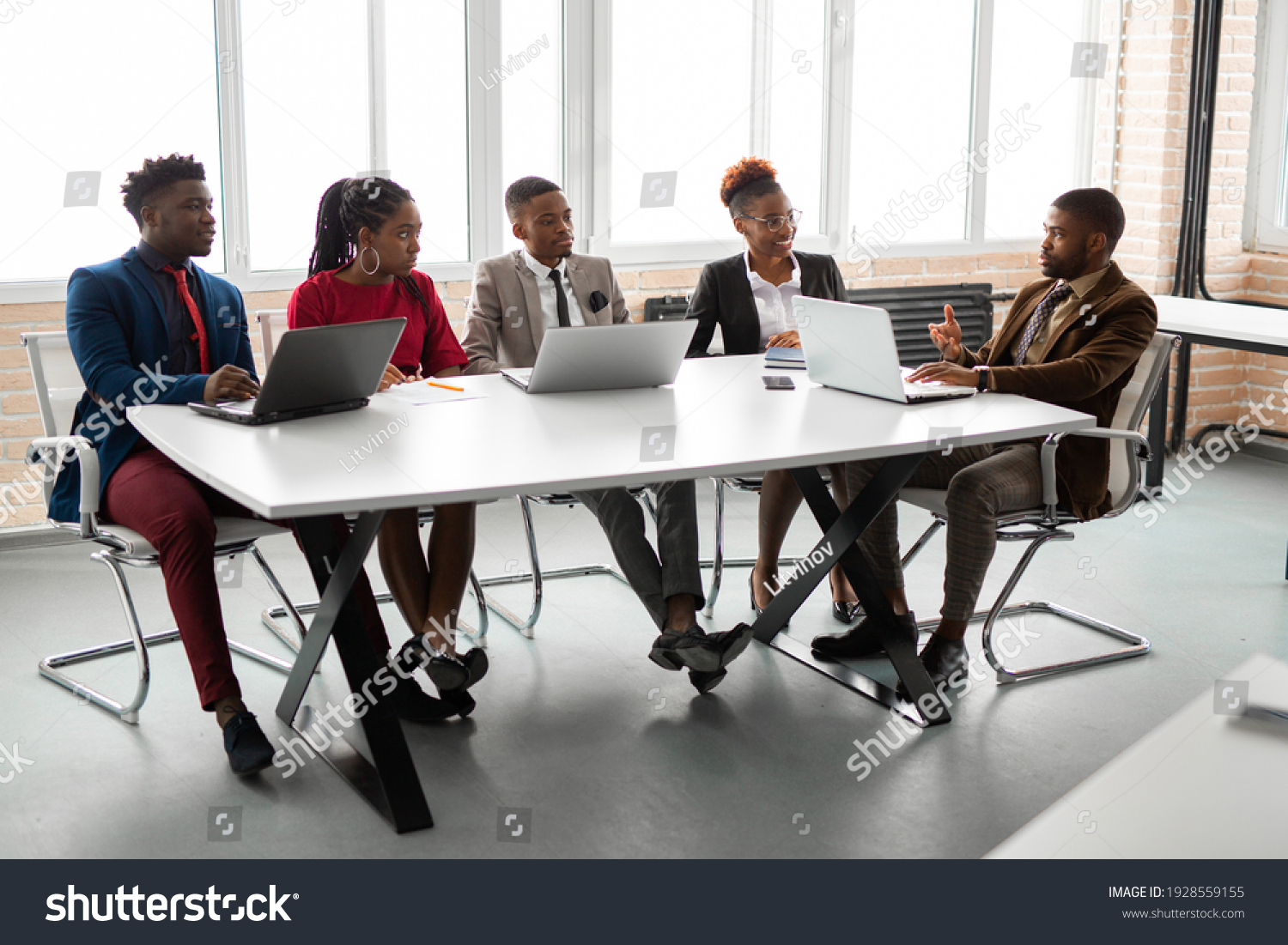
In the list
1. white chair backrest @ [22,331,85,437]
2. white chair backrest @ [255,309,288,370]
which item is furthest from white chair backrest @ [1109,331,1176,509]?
white chair backrest @ [22,331,85,437]

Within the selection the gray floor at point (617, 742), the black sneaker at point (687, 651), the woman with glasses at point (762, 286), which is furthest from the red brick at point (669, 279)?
the black sneaker at point (687, 651)

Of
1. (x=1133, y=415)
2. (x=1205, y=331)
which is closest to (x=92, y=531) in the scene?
(x=1133, y=415)

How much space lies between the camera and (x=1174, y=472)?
513 centimetres

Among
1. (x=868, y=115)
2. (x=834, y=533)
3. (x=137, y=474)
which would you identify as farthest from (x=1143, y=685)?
(x=868, y=115)

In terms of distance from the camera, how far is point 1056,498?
300cm

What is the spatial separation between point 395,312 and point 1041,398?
60.6 inches

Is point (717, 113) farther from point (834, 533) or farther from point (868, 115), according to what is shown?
point (834, 533)

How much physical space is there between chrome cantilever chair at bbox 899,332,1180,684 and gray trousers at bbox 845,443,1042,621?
0.11 ft

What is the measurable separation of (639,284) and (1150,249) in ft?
7.00

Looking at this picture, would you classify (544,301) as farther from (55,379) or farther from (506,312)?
(55,379)

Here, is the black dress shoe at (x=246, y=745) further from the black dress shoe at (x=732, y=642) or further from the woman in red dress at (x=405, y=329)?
the black dress shoe at (x=732, y=642)

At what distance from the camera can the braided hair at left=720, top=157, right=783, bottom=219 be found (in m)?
3.53

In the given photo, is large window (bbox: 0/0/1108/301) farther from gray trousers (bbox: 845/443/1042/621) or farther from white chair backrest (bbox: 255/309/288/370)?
gray trousers (bbox: 845/443/1042/621)
